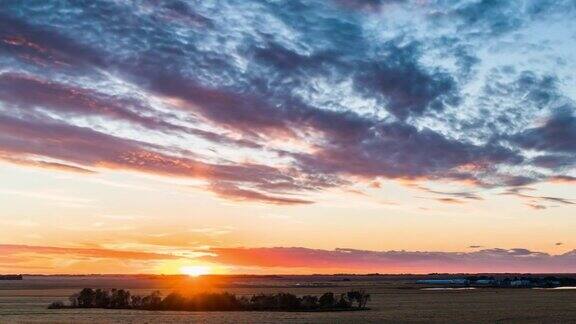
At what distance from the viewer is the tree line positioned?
361 feet

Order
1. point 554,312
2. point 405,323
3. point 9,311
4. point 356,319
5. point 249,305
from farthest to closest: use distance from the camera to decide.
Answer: point 249,305 → point 9,311 → point 554,312 → point 356,319 → point 405,323

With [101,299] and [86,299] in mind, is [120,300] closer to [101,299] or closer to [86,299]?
[101,299]

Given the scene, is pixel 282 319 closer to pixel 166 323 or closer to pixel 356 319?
pixel 356 319

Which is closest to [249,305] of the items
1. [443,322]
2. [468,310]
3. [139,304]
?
[139,304]

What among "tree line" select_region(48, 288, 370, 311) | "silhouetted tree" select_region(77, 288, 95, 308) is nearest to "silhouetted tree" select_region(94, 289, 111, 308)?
"tree line" select_region(48, 288, 370, 311)

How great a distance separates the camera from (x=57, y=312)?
97.8m

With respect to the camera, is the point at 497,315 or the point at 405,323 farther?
the point at 497,315

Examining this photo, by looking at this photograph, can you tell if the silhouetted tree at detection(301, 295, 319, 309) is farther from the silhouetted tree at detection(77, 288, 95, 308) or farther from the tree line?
the silhouetted tree at detection(77, 288, 95, 308)

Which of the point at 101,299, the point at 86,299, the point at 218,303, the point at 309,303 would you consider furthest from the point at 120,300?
the point at 309,303

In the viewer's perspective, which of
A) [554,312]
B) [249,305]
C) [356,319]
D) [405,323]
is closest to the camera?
[405,323]

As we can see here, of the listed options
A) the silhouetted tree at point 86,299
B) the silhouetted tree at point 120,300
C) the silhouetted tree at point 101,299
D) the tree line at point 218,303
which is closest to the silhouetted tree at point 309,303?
the tree line at point 218,303

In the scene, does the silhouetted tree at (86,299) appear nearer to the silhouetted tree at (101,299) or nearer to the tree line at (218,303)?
the tree line at (218,303)

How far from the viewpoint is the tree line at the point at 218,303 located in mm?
110062

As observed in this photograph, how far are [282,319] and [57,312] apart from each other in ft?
116
